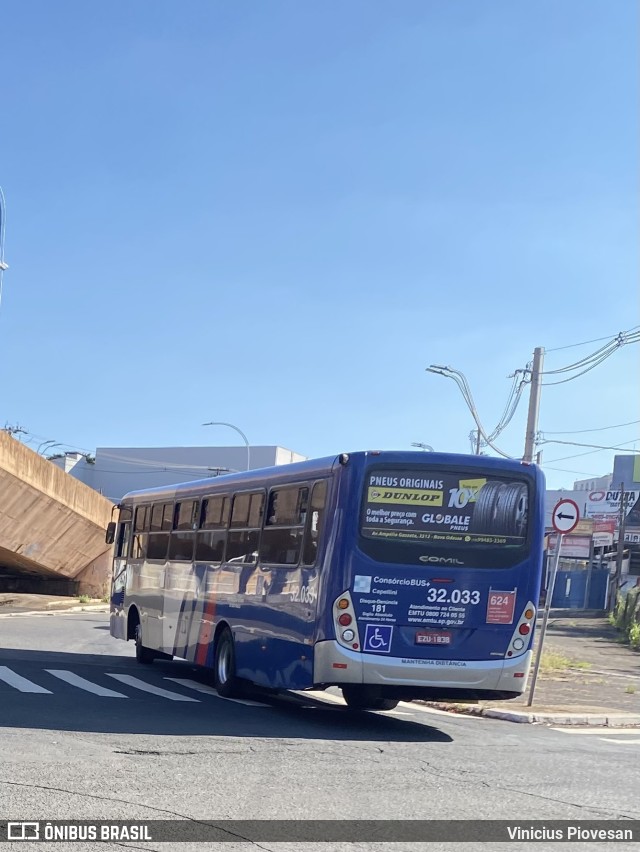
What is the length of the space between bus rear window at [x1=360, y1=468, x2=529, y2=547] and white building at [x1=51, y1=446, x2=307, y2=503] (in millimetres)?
83909

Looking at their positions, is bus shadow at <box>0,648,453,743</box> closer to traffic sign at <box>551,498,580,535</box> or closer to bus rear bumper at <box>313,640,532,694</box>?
bus rear bumper at <box>313,640,532,694</box>

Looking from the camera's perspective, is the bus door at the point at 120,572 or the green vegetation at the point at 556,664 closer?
the bus door at the point at 120,572

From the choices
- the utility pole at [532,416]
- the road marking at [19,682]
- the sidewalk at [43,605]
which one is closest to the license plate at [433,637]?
the road marking at [19,682]

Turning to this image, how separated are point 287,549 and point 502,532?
2698 millimetres

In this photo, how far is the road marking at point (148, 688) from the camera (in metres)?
15.1

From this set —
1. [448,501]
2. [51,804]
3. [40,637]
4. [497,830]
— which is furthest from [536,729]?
[40,637]

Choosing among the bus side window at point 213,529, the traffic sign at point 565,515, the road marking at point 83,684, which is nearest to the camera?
the road marking at point 83,684

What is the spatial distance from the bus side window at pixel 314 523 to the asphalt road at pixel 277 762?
1944 mm

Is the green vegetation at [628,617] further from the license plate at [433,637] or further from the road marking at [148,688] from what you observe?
the license plate at [433,637]

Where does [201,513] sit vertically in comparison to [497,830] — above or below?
above

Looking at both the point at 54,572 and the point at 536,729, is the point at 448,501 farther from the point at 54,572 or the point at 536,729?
the point at 54,572

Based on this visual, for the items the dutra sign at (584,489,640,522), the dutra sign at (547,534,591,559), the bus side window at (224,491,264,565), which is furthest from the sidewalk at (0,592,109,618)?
the dutra sign at (584,489,640,522)

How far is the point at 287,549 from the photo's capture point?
1404cm

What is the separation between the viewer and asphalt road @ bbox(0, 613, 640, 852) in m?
7.78
